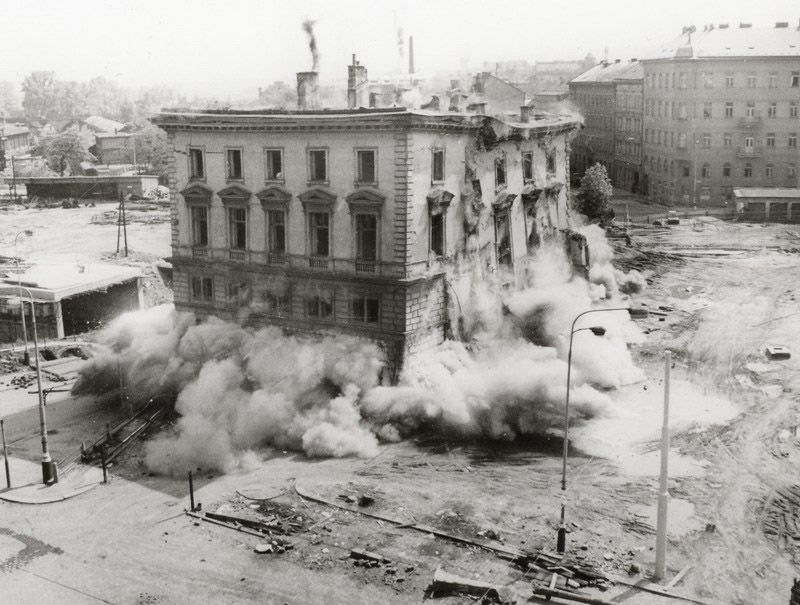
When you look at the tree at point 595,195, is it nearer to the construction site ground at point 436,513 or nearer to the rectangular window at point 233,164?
the construction site ground at point 436,513

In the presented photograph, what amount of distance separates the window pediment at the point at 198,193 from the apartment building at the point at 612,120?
64326 millimetres

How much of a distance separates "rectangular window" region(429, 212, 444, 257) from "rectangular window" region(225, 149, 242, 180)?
1069cm

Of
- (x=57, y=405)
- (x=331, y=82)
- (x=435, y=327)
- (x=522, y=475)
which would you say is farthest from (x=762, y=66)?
(x=57, y=405)

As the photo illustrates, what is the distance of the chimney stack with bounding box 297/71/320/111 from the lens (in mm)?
50250

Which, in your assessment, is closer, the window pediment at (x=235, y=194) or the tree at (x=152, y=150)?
the window pediment at (x=235, y=194)

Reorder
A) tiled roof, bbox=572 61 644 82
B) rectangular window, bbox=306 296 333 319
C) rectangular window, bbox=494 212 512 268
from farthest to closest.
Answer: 1. tiled roof, bbox=572 61 644 82
2. rectangular window, bbox=494 212 512 268
3. rectangular window, bbox=306 296 333 319

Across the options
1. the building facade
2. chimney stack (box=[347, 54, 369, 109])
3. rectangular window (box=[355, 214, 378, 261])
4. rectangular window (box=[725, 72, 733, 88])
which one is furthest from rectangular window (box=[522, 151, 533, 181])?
rectangular window (box=[725, 72, 733, 88])

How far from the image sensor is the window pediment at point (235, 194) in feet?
151

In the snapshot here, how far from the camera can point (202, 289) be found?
160ft

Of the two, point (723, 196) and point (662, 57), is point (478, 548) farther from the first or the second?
point (662, 57)

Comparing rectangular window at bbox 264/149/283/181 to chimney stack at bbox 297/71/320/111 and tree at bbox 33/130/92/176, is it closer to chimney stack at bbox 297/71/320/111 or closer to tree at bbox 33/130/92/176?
chimney stack at bbox 297/71/320/111

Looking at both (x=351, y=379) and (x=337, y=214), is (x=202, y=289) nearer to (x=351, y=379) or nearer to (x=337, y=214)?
(x=337, y=214)

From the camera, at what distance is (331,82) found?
227 feet

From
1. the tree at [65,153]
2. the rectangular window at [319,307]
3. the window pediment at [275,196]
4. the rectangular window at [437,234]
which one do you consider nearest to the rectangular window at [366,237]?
the rectangular window at [319,307]
